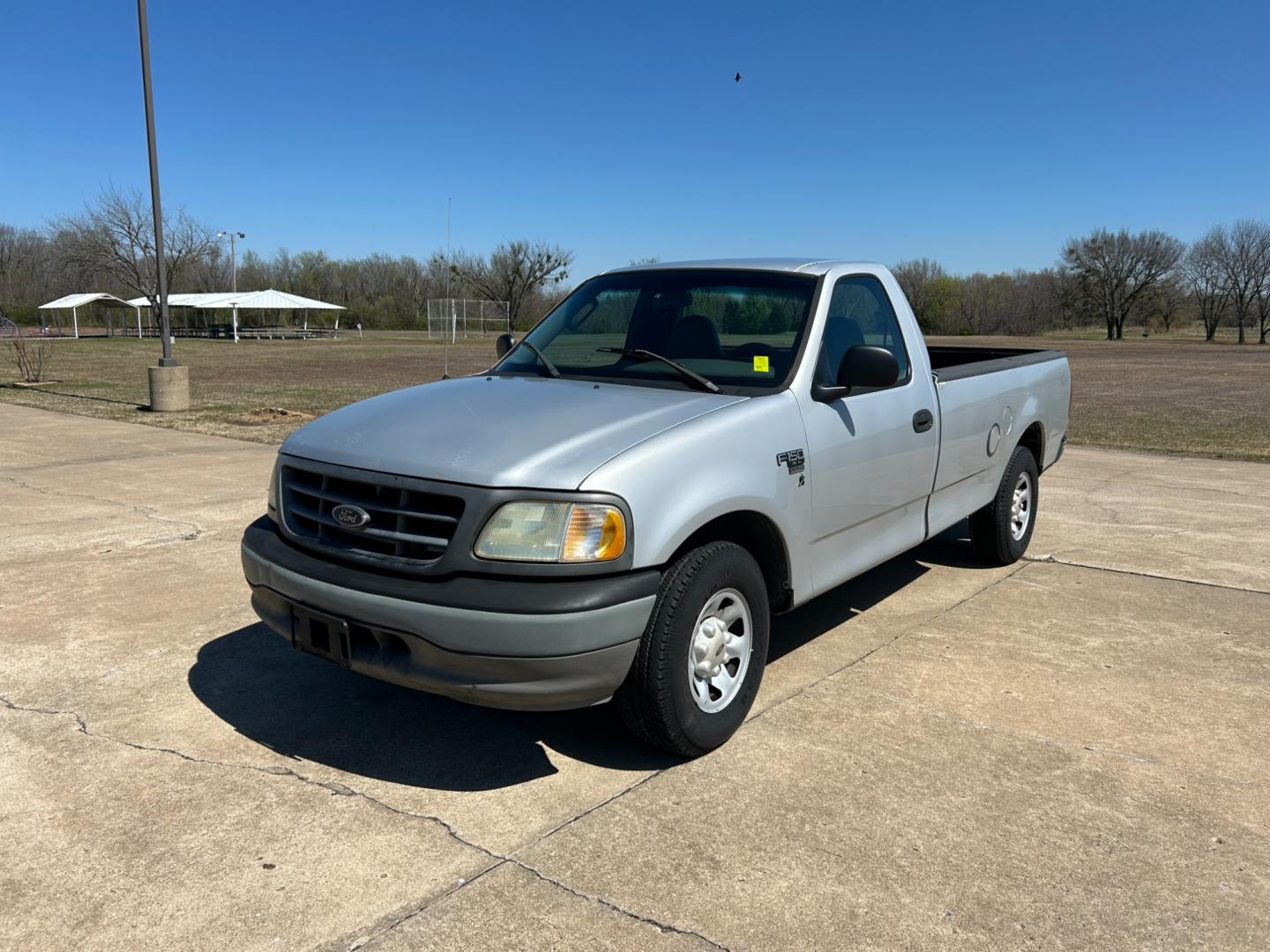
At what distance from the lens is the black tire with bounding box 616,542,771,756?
10.8ft

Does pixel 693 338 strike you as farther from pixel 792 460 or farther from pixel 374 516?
pixel 374 516

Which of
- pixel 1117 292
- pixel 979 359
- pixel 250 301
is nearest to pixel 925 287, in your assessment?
pixel 1117 292

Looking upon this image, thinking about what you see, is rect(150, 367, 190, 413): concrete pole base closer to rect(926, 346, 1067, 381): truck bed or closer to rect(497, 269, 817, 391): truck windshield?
rect(926, 346, 1067, 381): truck bed

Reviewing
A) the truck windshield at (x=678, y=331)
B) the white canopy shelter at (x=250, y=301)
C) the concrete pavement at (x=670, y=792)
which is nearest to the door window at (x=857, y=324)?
the truck windshield at (x=678, y=331)

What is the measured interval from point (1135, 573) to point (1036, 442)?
1.09 metres

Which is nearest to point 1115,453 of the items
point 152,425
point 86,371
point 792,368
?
point 792,368

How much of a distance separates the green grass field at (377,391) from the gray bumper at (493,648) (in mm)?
4419

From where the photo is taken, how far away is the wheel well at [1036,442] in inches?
260

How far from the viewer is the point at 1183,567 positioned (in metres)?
6.40

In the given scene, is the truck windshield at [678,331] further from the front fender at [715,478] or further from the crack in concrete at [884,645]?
the crack in concrete at [884,645]

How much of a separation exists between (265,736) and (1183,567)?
226 inches

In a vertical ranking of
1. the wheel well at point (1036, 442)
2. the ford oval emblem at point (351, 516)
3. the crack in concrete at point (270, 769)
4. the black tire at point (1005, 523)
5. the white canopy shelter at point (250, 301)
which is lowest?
the crack in concrete at point (270, 769)

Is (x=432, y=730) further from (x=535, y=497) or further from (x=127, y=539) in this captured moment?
(x=127, y=539)

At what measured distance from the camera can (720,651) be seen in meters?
3.62
